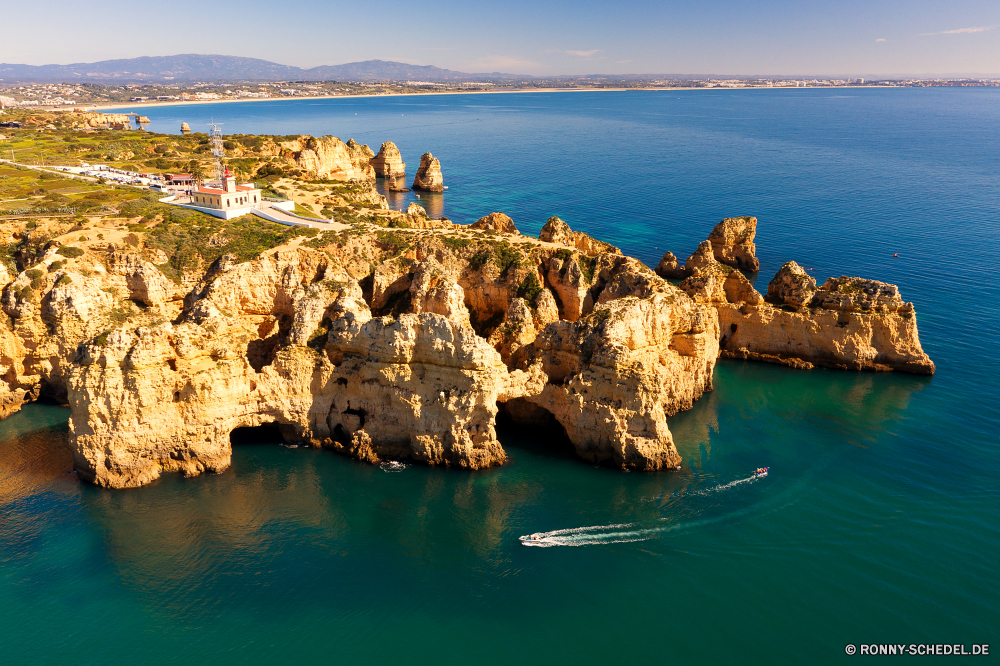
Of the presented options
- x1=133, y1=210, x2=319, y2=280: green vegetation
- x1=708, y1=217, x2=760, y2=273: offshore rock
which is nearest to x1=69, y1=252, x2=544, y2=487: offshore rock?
x1=133, y1=210, x2=319, y2=280: green vegetation

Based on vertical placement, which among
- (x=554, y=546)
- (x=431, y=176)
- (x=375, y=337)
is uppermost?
(x=431, y=176)

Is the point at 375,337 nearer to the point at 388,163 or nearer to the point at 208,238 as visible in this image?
the point at 208,238

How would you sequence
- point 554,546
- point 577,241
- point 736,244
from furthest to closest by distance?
point 736,244
point 577,241
point 554,546

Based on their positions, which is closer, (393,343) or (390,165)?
(393,343)

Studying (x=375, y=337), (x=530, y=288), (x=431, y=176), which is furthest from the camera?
(x=431, y=176)

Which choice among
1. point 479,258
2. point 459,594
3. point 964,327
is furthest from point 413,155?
point 459,594

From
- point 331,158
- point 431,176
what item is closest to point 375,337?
point 431,176

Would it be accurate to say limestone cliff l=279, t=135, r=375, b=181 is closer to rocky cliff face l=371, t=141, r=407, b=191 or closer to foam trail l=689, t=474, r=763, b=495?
rocky cliff face l=371, t=141, r=407, b=191
